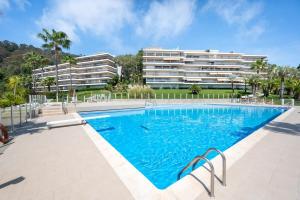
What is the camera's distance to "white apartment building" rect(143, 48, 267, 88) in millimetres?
56438

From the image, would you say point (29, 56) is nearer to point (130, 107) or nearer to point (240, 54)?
point (130, 107)

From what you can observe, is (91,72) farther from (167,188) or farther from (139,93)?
(167,188)

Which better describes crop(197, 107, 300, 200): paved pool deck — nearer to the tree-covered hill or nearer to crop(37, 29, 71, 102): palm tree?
crop(37, 29, 71, 102): palm tree

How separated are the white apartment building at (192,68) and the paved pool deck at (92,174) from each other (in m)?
50.3

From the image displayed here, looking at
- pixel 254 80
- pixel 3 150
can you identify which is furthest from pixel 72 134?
pixel 254 80

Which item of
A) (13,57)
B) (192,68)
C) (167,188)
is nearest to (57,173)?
(167,188)

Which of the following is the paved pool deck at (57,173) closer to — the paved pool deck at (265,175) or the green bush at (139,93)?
the paved pool deck at (265,175)

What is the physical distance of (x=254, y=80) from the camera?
39906 millimetres

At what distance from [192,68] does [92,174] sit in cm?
5959

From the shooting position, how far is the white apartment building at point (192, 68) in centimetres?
5644

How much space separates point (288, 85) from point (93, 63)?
5981cm

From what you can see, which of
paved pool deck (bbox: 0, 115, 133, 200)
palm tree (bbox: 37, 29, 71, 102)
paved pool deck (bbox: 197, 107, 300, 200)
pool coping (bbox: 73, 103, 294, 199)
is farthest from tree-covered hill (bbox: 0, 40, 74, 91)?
paved pool deck (bbox: 197, 107, 300, 200)

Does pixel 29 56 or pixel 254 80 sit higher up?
pixel 29 56

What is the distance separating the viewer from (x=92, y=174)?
4223 millimetres
